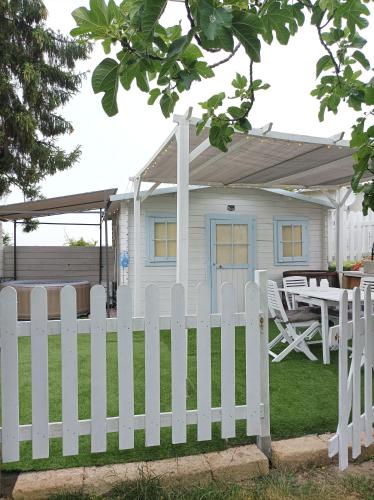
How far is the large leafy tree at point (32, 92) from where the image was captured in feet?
37.0

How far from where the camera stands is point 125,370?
2111mm

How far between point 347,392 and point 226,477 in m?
0.84

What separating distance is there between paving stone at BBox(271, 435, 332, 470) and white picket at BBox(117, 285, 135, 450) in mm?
858

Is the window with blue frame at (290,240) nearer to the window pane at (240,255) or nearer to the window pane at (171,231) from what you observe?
the window pane at (240,255)

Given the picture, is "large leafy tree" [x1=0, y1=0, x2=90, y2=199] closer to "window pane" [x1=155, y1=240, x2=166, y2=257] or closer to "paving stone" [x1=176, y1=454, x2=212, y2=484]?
"window pane" [x1=155, y1=240, x2=166, y2=257]

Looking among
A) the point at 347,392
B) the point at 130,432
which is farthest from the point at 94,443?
the point at 347,392

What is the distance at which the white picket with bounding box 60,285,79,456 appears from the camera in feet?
6.70

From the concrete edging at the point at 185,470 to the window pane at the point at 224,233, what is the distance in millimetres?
5534

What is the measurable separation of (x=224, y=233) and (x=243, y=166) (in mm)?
2230

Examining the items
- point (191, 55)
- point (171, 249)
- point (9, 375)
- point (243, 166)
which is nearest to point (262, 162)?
point (243, 166)

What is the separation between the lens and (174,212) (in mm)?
7527

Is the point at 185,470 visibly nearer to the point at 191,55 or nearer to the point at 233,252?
the point at 191,55

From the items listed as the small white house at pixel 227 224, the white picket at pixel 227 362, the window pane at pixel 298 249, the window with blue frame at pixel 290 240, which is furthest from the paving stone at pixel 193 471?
the window pane at pixel 298 249

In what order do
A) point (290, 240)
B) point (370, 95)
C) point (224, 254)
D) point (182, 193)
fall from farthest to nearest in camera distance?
1. point (290, 240)
2. point (224, 254)
3. point (182, 193)
4. point (370, 95)
